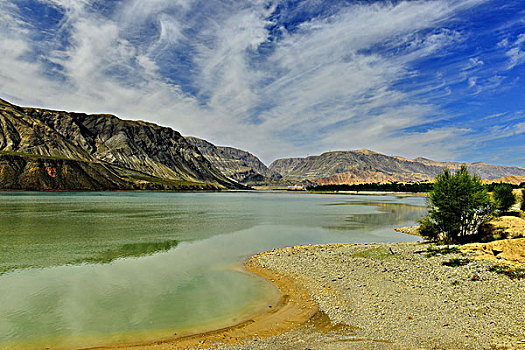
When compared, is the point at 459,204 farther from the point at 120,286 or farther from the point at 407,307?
the point at 120,286

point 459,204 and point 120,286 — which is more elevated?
point 459,204

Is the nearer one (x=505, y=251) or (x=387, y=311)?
(x=387, y=311)

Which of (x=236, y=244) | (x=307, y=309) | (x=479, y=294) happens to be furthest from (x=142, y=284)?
(x=479, y=294)

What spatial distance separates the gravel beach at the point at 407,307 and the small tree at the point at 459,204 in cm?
900

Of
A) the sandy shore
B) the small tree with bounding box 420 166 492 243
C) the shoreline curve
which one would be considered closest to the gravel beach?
the sandy shore

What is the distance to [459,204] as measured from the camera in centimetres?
2712

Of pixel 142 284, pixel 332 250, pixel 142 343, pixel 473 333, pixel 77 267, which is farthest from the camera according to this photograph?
pixel 332 250

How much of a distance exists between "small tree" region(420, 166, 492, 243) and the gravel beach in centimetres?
900

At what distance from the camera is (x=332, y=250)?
26.2 m

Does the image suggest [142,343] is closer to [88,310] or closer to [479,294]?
[88,310]

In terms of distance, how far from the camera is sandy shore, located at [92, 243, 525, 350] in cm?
1009

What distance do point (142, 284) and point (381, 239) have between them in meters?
27.3

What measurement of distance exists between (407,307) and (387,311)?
3.28ft

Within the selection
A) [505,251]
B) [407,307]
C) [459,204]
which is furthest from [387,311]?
[459,204]
